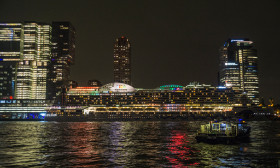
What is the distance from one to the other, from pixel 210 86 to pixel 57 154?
6182 inches

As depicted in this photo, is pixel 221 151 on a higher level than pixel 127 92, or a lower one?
lower

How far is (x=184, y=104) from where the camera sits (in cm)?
17450

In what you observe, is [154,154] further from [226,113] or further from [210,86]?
[210,86]

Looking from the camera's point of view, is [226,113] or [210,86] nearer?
[226,113]

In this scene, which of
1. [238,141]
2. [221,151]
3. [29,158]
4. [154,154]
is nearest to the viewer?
[29,158]

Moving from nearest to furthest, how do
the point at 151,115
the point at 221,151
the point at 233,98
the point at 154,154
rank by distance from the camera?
the point at 154,154
the point at 221,151
the point at 151,115
the point at 233,98

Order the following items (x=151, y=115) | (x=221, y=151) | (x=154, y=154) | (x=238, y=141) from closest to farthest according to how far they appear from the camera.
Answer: (x=154, y=154)
(x=221, y=151)
(x=238, y=141)
(x=151, y=115)

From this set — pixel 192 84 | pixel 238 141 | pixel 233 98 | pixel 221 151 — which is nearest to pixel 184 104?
pixel 192 84

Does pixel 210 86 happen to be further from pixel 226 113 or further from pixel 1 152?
pixel 1 152

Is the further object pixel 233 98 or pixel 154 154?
pixel 233 98

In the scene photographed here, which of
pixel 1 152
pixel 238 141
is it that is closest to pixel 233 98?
pixel 238 141

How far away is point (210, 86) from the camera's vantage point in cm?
18450

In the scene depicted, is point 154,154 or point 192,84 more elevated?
point 192,84

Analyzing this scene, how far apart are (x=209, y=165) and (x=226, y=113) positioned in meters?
145
